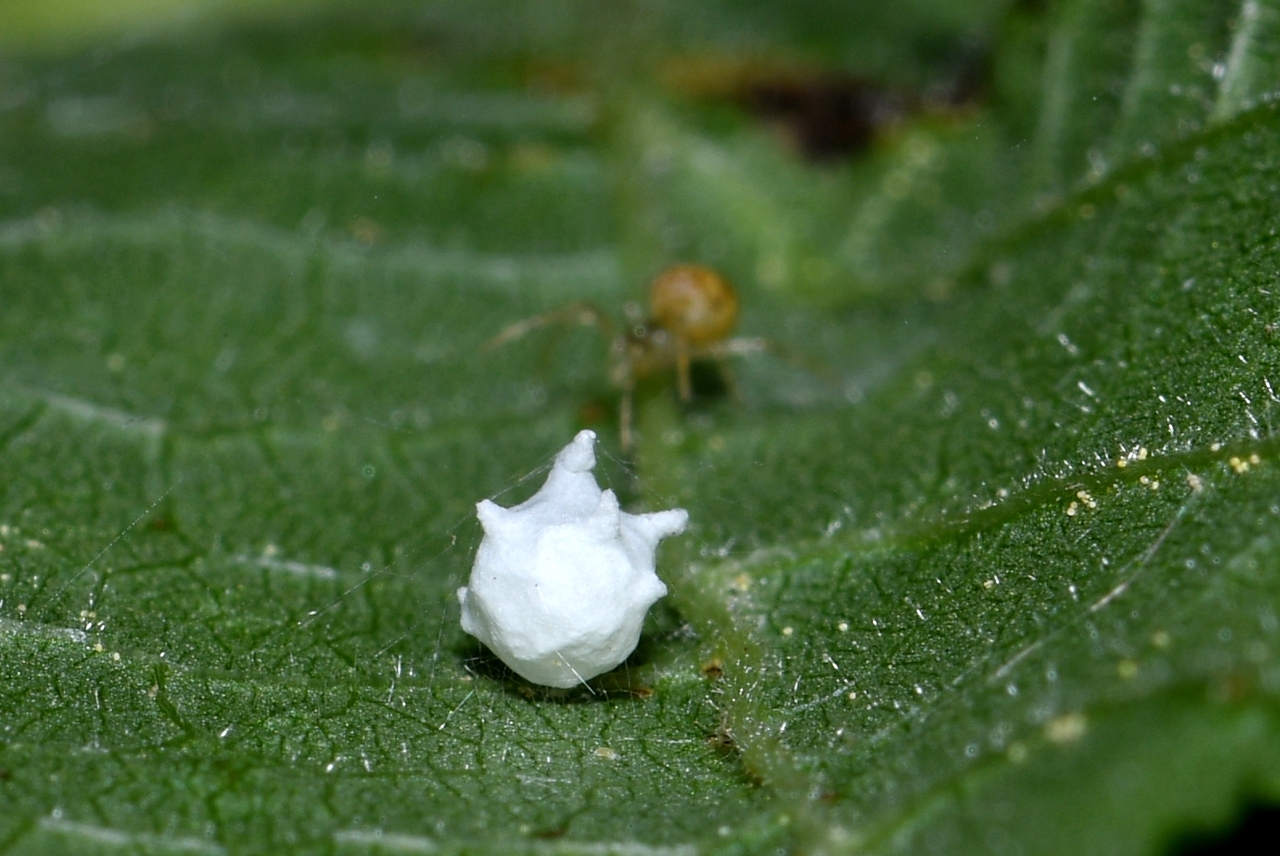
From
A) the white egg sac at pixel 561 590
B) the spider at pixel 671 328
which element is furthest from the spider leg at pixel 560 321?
the white egg sac at pixel 561 590

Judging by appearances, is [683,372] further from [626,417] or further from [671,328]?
[626,417]

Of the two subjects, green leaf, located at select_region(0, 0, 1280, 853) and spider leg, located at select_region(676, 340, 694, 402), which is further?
spider leg, located at select_region(676, 340, 694, 402)

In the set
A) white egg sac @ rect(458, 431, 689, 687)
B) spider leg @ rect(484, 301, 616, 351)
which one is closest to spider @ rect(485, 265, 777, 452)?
spider leg @ rect(484, 301, 616, 351)

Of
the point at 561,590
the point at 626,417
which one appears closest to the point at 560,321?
the point at 626,417

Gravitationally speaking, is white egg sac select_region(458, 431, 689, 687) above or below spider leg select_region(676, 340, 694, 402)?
above

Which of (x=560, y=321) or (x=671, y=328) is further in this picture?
(x=560, y=321)

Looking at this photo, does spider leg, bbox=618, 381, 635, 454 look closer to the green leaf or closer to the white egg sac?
the green leaf
